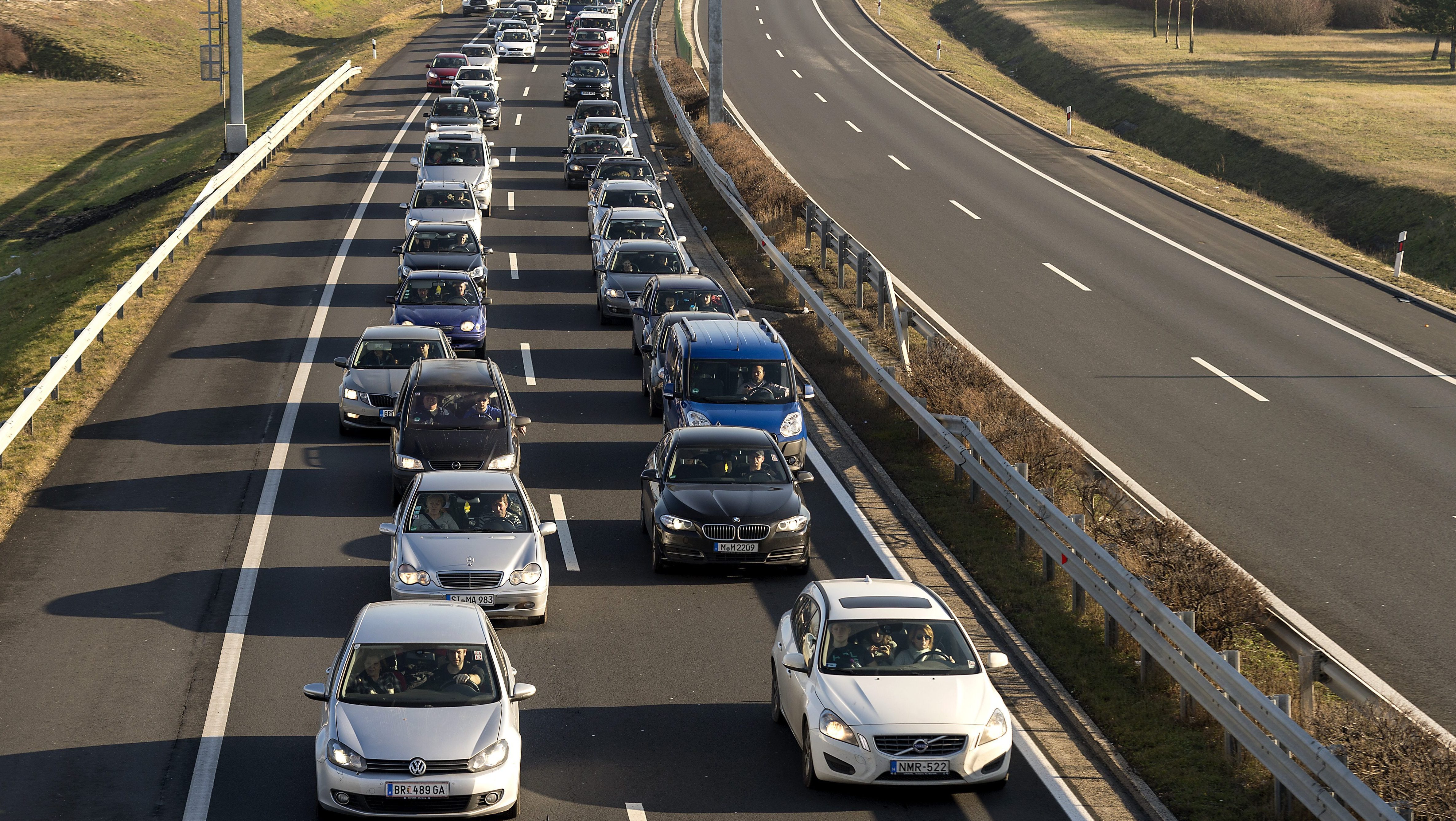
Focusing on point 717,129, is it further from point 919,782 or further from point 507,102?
point 919,782

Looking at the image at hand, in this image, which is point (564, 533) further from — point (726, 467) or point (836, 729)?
point (836, 729)

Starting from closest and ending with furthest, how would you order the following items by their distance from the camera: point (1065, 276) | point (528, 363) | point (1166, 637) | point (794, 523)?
point (1166, 637), point (794, 523), point (528, 363), point (1065, 276)

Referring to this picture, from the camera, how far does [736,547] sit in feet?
50.9

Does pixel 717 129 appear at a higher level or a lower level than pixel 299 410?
higher

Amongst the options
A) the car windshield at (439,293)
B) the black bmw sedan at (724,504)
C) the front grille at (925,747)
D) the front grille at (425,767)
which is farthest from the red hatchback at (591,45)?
the front grille at (425,767)

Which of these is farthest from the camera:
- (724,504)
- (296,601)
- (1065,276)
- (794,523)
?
(1065,276)

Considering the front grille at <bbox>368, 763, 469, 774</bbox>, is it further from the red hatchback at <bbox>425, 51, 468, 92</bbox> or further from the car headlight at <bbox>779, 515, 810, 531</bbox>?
the red hatchback at <bbox>425, 51, 468, 92</bbox>

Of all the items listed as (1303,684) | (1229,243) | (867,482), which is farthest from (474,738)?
(1229,243)

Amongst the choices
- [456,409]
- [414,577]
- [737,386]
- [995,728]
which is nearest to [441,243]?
[456,409]

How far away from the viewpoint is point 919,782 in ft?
34.7

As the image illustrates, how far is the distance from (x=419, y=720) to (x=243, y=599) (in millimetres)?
5213

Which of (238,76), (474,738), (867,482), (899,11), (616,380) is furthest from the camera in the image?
(899,11)

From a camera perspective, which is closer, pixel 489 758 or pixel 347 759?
pixel 347 759

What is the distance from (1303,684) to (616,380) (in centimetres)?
1441
